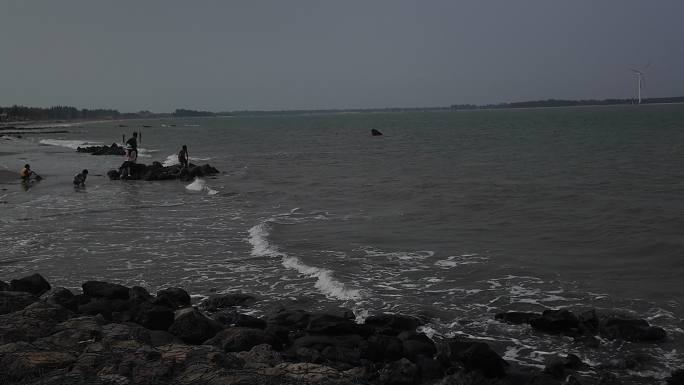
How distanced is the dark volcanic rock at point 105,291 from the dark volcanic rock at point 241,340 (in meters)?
3.17

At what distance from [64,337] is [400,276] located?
7.15m

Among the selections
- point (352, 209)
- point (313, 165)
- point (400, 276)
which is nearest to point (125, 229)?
point (352, 209)

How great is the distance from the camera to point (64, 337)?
827 centimetres

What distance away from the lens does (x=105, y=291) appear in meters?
11.3

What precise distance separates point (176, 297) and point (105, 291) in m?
1.40

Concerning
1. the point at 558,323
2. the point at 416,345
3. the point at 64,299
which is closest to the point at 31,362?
the point at 64,299

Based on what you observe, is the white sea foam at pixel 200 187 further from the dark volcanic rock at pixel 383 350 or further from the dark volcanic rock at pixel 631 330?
the dark volcanic rock at pixel 631 330

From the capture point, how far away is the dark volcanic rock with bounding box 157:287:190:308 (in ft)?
36.4

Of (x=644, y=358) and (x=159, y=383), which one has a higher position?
(x=159, y=383)

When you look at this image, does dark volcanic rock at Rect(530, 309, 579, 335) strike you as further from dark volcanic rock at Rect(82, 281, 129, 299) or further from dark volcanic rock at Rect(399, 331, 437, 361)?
dark volcanic rock at Rect(82, 281, 129, 299)

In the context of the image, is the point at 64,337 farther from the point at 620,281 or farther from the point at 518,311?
the point at 620,281

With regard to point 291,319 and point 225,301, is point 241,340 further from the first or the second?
point 225,301

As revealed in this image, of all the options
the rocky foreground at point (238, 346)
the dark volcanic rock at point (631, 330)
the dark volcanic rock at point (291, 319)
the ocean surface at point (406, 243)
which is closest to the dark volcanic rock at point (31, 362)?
the rocky foreground at point (238, 346)

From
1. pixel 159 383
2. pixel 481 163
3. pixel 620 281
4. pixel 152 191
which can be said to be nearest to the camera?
pixel 159 383
